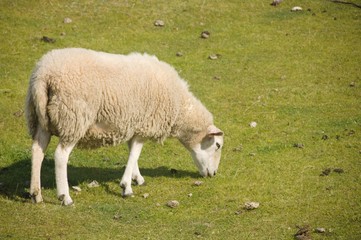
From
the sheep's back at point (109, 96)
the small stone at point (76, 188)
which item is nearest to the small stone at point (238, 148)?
the sheep's back at point (109, 96)

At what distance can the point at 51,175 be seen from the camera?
12703 mm

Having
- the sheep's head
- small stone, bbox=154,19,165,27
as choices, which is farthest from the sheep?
small stone, bbox=154,19,165,27

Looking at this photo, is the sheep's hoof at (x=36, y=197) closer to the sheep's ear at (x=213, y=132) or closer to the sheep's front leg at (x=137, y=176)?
the sheep's front leg at (x=137, y=176)

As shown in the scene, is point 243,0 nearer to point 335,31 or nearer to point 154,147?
point 335,31

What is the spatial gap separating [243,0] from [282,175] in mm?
12419

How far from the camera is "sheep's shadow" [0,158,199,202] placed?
1183 centimetres

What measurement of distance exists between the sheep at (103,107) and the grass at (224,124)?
908mm

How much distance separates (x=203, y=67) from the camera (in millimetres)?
19266

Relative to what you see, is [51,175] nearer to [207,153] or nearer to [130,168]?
[130,168]

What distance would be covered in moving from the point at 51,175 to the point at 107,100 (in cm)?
256

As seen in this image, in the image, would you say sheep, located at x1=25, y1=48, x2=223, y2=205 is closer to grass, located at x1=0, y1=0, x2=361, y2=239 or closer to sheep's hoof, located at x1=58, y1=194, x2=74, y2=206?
sheep's hoof, located at x1=58, y1=194, x2=74, y2=206

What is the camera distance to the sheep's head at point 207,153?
1295 centimetres

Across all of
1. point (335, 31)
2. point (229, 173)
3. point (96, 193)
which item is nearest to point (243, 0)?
point (335, 31)

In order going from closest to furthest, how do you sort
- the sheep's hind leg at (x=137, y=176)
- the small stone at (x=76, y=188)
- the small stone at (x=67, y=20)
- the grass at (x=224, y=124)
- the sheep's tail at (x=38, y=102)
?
the sheep's tail at (x=38, y=102), the grass at (x=224, y=124), the small stone at (x=76, y=188), the sheep's hind leg at (x=137, y=176), the small stone at (x=67, y=20)
